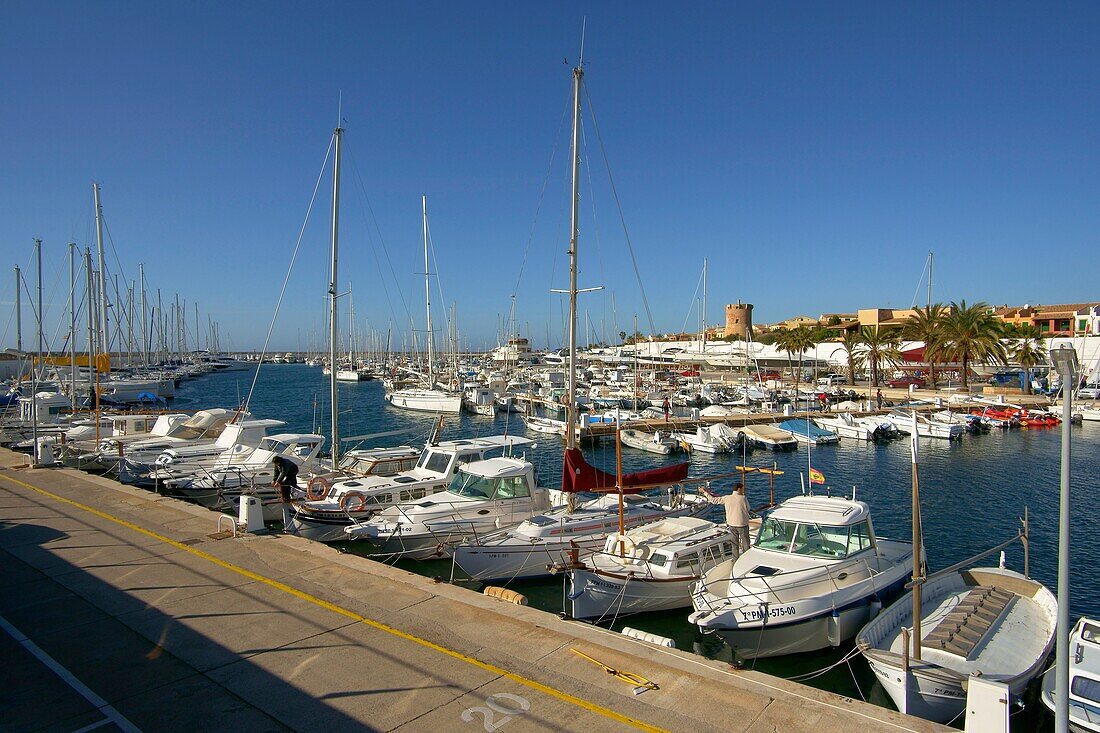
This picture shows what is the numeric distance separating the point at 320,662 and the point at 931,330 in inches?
2868

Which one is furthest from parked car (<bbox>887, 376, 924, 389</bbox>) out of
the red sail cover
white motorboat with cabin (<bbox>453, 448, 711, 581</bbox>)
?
the red sail cover

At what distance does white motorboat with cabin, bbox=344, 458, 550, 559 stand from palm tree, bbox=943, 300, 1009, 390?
58.7m

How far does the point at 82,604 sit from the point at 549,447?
34.5 metres

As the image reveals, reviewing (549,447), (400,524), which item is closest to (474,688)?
(400,524)

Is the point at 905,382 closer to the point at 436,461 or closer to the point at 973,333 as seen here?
the point at 973,333

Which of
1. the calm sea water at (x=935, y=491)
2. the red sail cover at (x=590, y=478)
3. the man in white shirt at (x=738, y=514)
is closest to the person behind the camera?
the calm sea water at (x=935, y=491)

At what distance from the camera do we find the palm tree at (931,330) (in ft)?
216

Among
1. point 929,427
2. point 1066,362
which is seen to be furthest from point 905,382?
point 1066,362

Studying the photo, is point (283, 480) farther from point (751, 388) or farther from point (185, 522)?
point (751, 388)

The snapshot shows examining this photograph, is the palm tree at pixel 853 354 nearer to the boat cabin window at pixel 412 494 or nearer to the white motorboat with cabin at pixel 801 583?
the white motorboat with cabin at pixel 801 583

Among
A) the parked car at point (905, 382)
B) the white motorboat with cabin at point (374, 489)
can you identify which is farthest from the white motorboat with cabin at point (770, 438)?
the parked car at point (905, 382)

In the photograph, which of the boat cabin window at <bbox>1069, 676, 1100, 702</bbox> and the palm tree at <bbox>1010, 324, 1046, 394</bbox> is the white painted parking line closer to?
the boat cabin window at <bbox>1069, 676, 1100, 702</bbox>

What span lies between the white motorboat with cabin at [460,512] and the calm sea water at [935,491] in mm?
880

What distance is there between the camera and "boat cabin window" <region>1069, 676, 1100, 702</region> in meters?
9.05
